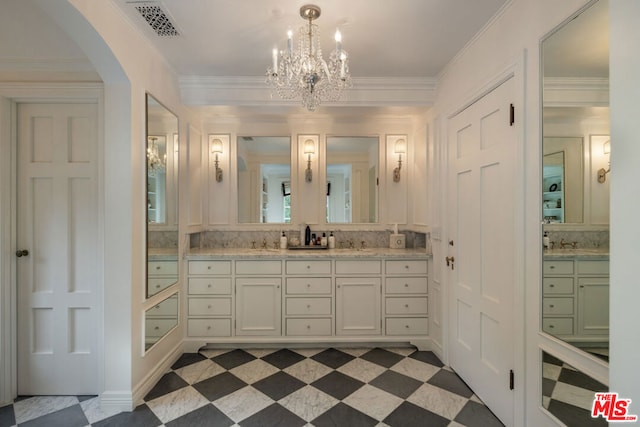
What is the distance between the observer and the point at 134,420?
1970mm

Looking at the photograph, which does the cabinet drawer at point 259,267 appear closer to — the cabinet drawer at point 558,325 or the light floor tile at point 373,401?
the light floor tile at point 373,401

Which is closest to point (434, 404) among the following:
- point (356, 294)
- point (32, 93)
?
point (356, 294)

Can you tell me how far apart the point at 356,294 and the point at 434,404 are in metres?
1.13

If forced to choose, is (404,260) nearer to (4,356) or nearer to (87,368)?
(87,368)

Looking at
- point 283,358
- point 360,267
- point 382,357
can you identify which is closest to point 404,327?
point 382,357

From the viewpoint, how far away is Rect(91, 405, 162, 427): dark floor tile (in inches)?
76.1

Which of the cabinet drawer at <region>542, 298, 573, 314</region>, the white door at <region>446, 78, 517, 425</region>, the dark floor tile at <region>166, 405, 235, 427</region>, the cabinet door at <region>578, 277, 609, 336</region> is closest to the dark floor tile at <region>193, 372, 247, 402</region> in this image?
the dark floor tile at <region>166, 405, 235, 427</region>

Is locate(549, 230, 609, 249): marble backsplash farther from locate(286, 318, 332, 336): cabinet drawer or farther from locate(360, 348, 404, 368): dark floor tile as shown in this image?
locate(286, 318, 332, 336): cabinet drawer

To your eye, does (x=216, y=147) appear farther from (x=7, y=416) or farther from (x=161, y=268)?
(x=7, y=416)

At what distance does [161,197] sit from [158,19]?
1286 millimetres

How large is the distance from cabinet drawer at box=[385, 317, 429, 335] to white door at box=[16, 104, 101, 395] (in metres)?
2.51

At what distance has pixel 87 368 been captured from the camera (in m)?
2.24

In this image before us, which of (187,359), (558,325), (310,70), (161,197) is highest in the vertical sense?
(310,70)
